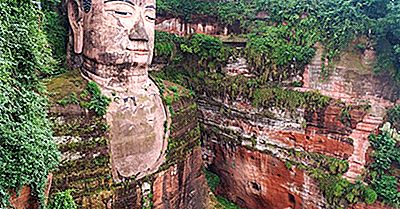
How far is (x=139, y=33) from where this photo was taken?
8.34 metres

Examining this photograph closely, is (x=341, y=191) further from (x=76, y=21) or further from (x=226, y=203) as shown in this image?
(x=76, y=21)

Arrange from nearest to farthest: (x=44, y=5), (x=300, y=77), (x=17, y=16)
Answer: (x=17, y=16), (x=44, y=5), (x=300, y=77)

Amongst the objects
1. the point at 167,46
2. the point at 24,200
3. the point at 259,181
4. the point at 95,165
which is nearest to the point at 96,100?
the point at 95,165

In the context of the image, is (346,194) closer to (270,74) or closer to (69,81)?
(270,74)

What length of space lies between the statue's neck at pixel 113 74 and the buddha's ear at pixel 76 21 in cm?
41

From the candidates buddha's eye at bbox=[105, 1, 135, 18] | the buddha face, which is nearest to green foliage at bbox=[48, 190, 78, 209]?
the buddha face

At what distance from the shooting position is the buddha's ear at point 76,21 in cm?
856

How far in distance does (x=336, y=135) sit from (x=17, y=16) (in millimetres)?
9657

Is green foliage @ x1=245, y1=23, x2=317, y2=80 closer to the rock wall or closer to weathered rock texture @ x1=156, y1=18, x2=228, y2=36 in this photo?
weathered rock texture @ x1=156, y1=18, x2=228, y2=36

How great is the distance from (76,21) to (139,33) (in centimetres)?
172

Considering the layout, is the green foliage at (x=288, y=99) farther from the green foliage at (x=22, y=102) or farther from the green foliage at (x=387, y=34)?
the green foliage at (x=22, y=102)

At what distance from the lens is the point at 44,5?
29.8 feet

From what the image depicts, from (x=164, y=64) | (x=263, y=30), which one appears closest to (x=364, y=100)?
(x=263, y=30)

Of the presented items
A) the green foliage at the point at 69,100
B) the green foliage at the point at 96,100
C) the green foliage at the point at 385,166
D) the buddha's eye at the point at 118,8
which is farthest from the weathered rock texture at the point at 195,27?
the green foliage at the point at 385,166
